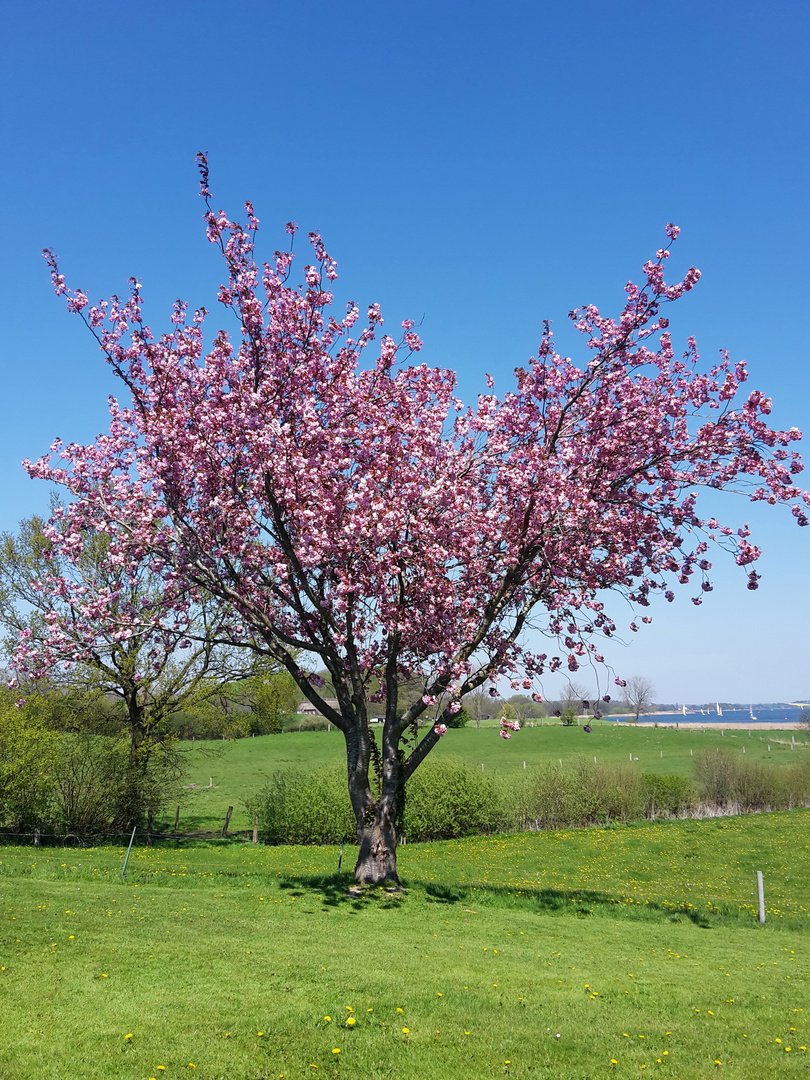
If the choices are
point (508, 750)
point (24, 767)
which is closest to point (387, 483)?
point (24, 767)

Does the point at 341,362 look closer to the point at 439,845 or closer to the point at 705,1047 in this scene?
the point at 705,1047

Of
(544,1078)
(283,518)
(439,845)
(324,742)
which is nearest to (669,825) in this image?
(439,845)

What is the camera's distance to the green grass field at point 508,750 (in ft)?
193

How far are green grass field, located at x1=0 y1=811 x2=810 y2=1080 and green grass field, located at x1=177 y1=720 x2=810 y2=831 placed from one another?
34317 mm

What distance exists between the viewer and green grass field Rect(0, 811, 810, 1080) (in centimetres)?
729

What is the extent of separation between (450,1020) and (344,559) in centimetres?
834

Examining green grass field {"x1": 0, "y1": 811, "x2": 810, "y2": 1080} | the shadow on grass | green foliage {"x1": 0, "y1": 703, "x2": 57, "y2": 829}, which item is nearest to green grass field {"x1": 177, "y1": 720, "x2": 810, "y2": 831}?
green foliage {"x1": 0, "y1": 703, "x2": 57, "y2": 829}

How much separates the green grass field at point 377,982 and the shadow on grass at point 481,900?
7 cm

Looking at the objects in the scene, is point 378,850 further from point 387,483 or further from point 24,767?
point 24,767

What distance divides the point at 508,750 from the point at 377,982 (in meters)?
67.5

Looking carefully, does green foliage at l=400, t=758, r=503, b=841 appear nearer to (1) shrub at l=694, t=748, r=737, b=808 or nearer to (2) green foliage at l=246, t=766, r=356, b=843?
(2) green foliage at l=246, t=766, r=356, b=843

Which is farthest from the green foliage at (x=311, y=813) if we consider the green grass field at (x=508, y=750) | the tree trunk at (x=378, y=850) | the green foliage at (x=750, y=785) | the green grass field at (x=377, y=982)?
the green foliage at (x=750, y=785)

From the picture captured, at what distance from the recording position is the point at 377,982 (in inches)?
375

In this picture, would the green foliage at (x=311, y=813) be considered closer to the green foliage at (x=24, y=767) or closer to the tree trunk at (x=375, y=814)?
the green foliage at (x=24, y=767)
